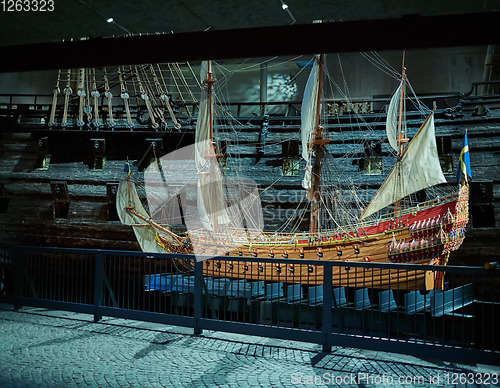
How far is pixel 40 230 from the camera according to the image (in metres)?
13.5

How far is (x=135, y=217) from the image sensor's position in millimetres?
12211

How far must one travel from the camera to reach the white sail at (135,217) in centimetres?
1220

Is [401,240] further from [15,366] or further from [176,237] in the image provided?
[15,366]

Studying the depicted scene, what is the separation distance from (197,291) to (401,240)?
641cm

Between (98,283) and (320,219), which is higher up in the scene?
(320,219)

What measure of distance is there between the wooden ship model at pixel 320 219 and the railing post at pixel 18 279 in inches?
145

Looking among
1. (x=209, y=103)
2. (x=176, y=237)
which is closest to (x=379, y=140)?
(x=209, y=103)

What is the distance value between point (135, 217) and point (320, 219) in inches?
212

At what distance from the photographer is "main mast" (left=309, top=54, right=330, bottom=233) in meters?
11.4

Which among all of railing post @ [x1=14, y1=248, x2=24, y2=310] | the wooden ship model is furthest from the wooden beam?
the wooden ship model

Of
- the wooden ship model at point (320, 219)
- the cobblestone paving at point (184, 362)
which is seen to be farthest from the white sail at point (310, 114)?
the cobblestone paving at point (184, 362)

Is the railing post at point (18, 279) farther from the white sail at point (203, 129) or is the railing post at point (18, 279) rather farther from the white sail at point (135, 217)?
the white sail at point (203, 129)

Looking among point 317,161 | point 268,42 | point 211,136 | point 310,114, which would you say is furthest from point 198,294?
point 310,114

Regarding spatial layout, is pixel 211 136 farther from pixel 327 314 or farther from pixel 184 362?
pixel 184 362
